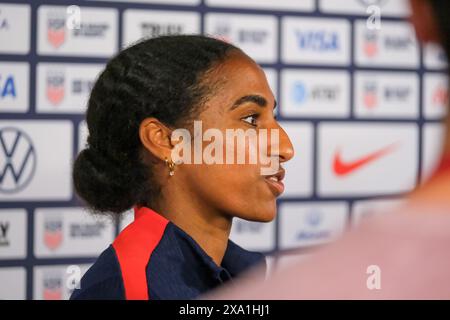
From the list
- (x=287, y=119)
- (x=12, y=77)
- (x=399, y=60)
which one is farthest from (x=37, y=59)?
(x=399, y=60)

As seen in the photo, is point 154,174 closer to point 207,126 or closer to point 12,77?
point 207,126

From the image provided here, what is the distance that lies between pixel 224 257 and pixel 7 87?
A: 22.2 inches

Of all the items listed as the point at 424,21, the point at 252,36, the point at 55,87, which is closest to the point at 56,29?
the point at 55,87

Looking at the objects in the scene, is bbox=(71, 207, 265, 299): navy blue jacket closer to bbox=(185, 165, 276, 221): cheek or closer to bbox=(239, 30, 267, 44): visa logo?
bbox=(185, 165, 276, 221): cheek

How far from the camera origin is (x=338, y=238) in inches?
9.6

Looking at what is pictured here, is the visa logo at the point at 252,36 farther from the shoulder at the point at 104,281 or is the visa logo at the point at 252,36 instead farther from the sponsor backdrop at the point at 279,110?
the shoulder at the point at 104,281

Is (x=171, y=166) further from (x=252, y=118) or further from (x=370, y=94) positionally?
(x=370, y=94)

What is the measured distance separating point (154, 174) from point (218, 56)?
16cm

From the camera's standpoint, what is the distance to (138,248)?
677mm

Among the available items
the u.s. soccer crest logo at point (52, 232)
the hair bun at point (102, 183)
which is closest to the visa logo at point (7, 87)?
the u.s. soccer crest logo at point (52, 232)

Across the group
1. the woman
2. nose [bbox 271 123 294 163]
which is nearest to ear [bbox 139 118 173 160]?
the woman

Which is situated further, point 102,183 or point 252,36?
point 252,36

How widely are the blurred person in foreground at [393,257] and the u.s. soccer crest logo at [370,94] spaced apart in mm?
1026

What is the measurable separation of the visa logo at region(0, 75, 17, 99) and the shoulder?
519 millimetres
